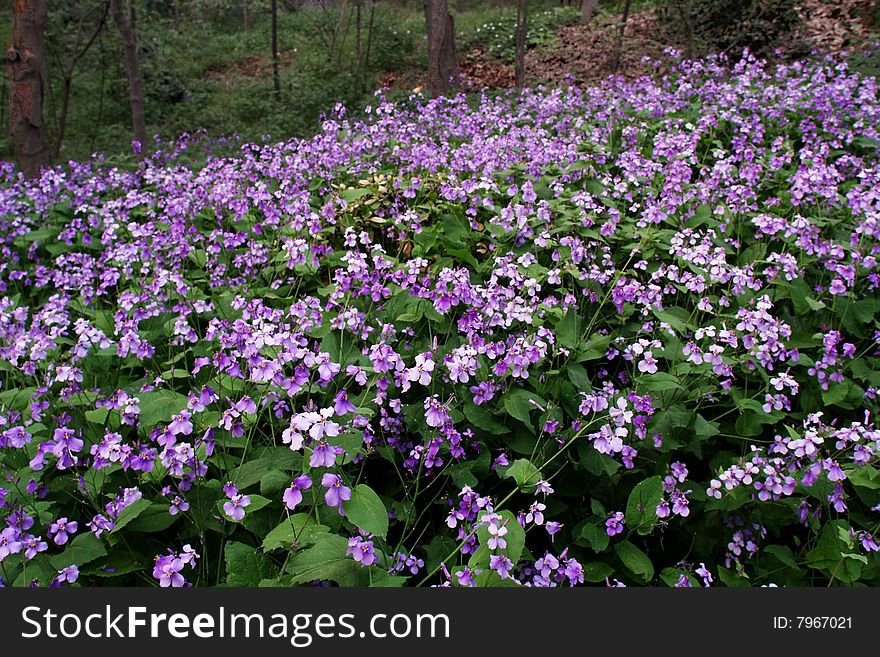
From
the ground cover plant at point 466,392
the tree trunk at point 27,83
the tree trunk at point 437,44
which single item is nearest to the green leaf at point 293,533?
the ground cover plant at point 466,392

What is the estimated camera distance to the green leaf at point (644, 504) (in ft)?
7.03

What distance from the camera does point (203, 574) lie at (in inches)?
79.4

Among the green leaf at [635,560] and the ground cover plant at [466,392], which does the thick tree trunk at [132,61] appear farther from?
the green leaf at [635,560]

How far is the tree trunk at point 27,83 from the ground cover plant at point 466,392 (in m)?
2.27

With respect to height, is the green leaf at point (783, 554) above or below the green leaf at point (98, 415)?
below

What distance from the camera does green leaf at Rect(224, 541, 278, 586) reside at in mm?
1813

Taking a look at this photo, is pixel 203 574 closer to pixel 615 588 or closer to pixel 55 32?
pixel 615 588

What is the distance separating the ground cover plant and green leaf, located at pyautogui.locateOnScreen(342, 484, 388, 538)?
0.01 m

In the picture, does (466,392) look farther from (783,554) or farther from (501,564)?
(783,554)

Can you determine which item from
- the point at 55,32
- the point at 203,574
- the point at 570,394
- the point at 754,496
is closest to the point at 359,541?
the point at 203,574

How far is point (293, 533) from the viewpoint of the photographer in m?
1.82

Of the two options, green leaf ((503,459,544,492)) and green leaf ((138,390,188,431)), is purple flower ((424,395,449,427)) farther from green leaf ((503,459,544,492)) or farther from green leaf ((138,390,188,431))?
green leaf ((138,390,188,431))

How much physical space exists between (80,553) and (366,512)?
37.9 inches

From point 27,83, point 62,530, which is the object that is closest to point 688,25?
point 27,83
